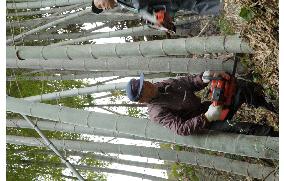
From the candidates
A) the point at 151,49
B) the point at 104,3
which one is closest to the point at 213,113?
the point at 151,49

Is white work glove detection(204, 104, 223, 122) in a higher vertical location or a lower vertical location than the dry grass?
lower

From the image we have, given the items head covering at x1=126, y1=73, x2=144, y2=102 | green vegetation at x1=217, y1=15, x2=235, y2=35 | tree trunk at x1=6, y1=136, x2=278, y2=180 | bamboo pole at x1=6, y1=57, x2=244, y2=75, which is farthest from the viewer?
green vegetation at x1=217, y1=15, x2=235, y2=35

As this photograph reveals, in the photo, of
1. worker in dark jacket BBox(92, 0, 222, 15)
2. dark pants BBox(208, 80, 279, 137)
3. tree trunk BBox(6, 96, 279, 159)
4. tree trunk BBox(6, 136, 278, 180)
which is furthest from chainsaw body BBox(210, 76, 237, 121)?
tree trunk BBox(6, 136, 278, 180)

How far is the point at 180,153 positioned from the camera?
4.34 meters

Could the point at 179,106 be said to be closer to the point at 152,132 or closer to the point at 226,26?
the point at 152,132

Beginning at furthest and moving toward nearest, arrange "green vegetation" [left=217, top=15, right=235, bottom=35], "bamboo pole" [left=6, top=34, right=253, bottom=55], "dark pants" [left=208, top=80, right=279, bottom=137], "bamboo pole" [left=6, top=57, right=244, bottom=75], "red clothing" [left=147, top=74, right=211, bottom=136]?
"green vegetation" [left=217, top=15, right=235, bottom=35] → "bamboo pole" [left=6, top=57, right=244, bottom=75] → "dark pants" [left=208, top=80, right=279, bottom=137] → "bamboo pole" [left=6, top=34, right=253, bottom=55] → "red clothing" [left=147, top=74, right=211, bottom=136]

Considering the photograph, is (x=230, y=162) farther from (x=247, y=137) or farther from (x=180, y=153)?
(x=247, y=137)

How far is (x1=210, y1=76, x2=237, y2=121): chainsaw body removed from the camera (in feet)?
9.71

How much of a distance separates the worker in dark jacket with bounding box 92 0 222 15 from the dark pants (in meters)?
0.65

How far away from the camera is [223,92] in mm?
3031

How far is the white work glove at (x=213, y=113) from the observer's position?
2.90m

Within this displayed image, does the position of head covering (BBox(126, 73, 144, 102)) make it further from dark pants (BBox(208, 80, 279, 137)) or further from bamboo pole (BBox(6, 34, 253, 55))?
dark pants (BBox(208, 80, 279, 137))

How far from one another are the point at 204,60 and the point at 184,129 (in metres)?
1.01

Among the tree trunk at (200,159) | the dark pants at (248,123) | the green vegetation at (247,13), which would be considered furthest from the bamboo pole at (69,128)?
the green vegetation at (247,13)
